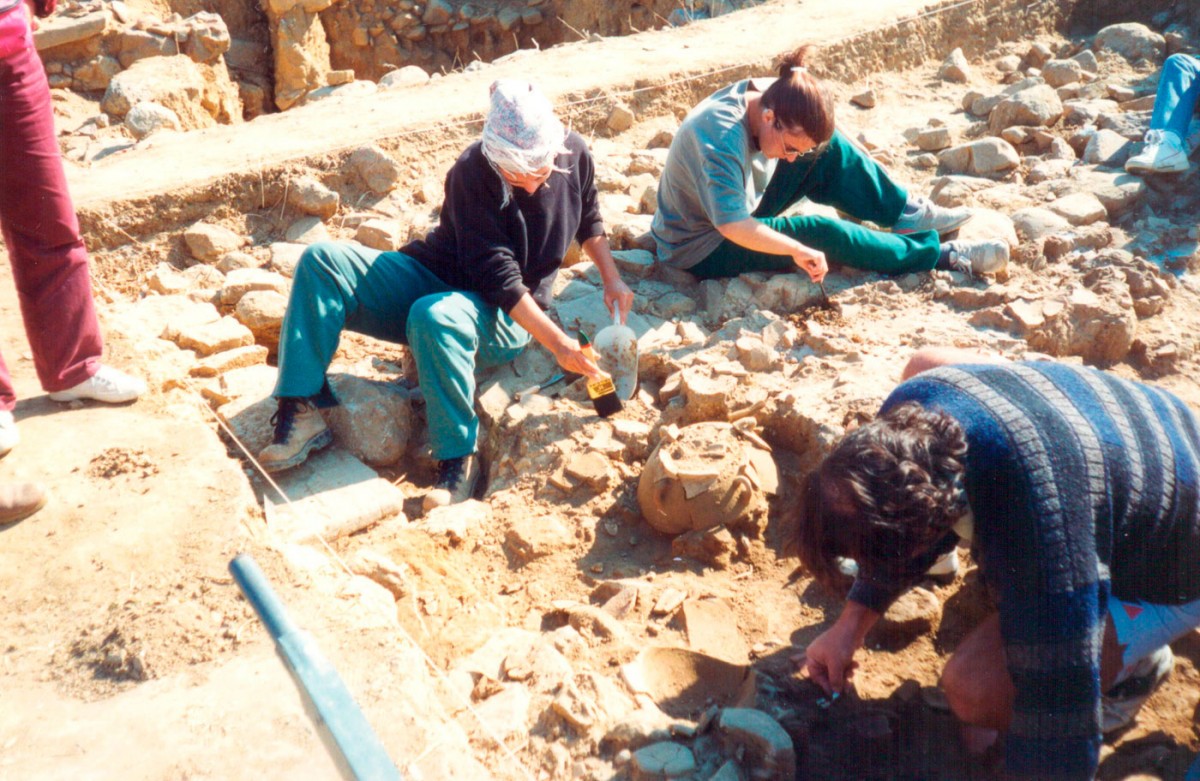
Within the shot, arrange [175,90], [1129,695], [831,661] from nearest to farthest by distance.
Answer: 1. [831,661]
2. [1129,695]
3. [175,90]

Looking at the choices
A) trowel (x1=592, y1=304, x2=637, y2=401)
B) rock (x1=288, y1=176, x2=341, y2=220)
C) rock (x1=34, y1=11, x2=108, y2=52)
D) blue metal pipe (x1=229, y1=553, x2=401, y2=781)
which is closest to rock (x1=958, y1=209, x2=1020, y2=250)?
trowel (x1=592, y1=304, x2=637, y2=401)

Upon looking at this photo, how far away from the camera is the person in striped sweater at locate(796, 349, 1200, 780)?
191cm

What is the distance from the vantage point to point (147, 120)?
22.1ft

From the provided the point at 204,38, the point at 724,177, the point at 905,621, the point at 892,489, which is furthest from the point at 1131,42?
the point at 204,38

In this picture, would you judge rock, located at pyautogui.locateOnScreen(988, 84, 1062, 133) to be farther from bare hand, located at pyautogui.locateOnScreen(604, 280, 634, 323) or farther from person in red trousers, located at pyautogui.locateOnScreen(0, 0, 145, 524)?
person in red trousers, located at pyautogui.locateOnScreen(0, 0, 145, 524)

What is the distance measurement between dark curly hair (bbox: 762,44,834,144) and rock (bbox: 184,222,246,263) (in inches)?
106

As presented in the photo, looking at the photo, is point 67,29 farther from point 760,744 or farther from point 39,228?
point 760,744

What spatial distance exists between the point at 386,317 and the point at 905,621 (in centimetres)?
212

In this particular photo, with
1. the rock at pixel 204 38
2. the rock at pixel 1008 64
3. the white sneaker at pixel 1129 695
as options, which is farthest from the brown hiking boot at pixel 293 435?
the rock at pixel 204 38

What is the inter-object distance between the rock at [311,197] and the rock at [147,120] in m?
2.41

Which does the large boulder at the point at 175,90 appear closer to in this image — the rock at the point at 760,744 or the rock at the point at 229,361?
the rock at the point at 229,361

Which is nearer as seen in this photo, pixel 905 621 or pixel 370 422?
pixel 905 621

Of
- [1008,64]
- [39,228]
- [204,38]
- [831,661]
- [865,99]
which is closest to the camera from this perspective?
[831,661]

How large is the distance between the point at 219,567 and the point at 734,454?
5.28 feet
